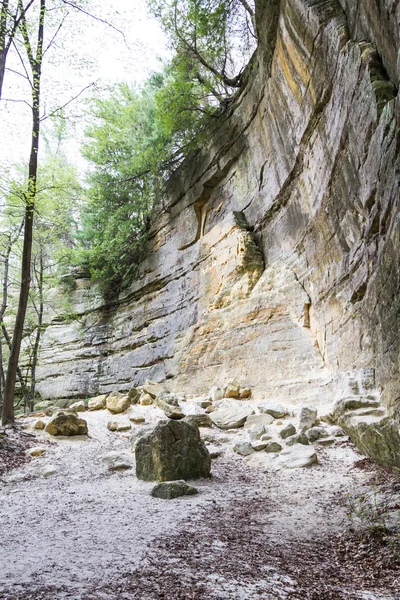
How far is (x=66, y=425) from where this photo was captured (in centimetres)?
856

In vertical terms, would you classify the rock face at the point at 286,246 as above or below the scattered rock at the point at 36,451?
above

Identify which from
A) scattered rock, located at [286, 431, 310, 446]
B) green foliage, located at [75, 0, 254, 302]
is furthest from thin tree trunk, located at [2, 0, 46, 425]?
scattered rock, located at [286, 431, 310, 446]

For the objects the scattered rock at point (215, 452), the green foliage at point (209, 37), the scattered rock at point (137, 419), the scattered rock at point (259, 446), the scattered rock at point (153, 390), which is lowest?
the scattered rock at point (215, 452)

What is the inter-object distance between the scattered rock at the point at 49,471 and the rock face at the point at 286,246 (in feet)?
15.8

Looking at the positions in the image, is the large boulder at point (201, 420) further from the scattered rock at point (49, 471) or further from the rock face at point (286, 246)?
the scattered rock at point (49, 471)

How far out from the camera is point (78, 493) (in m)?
5.23

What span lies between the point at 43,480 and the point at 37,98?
8.80 meters

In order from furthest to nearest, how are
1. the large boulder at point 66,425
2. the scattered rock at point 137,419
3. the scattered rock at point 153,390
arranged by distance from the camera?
the scattered rock at point 153,390
the scattered rock at point 137,419
the large boulder at point 66,425

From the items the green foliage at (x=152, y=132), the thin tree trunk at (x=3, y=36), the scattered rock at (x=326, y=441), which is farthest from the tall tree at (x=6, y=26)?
the scattered rock at (x=326, y=441)

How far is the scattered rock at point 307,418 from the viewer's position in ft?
24.3

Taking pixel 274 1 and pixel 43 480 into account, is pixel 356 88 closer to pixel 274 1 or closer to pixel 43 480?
pixel 274 1

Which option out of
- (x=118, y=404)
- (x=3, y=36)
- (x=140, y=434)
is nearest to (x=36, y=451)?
(x=140, y=434)

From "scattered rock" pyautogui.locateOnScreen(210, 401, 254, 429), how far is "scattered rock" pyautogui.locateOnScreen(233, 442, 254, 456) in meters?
1.47

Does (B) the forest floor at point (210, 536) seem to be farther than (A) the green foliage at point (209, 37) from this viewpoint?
No
